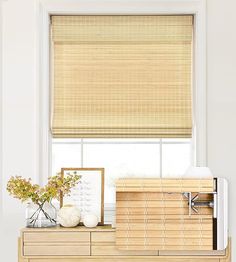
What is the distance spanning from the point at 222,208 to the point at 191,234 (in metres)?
0.24

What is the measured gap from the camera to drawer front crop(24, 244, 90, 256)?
155 inches

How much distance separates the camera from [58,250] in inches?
155

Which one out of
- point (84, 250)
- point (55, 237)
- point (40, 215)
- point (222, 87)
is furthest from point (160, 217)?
point (222, 87)

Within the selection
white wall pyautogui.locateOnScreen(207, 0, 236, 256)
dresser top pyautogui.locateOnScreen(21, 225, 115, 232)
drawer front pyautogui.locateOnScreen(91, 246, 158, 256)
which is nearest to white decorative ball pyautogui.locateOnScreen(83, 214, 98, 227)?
dresser top pyautogui.locateOnScreen(21, 225, 115, 232)

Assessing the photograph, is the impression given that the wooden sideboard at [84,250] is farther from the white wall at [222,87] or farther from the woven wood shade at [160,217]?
the white wall at [222,87]

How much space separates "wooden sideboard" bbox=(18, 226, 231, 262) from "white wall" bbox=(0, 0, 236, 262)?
485 millimetres

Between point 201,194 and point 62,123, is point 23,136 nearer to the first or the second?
point 62,123

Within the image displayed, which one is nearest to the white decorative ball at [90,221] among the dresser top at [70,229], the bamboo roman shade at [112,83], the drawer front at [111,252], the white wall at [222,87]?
the dresser top at [70,229]

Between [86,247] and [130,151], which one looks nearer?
[86,247]

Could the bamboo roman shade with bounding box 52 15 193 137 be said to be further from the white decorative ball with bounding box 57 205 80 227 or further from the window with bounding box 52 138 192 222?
the white decorative ball with bounding box 57 205 80 227

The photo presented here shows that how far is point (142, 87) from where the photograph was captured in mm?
4527

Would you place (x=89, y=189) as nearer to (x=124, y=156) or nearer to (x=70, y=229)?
(x=70, y=229)

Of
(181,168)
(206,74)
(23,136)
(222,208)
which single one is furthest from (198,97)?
(23,136)

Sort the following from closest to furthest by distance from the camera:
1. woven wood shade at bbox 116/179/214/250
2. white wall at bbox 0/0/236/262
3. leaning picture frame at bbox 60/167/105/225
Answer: woven wood shade at bbox 116/179/214/250 → leaning picture frame at bbox 60/167/105/225 → white wall at bbox 0/0/236/262
